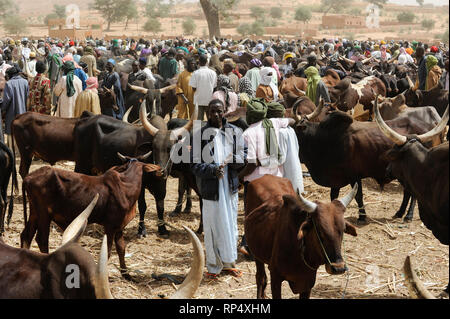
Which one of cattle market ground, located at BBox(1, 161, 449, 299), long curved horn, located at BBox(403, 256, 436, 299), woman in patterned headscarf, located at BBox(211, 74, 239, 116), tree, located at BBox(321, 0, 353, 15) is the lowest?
cattle market ground, located at BBox(1, 161, 449, 299)

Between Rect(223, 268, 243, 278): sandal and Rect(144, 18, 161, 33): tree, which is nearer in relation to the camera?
Rect(223, 268, 243, 278): sandal

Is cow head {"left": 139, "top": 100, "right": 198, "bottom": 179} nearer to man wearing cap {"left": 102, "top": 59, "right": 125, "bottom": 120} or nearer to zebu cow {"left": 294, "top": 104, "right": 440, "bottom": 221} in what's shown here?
zebu cow {"left": 294, "top": 104, "right": 440, "bottom": 221}

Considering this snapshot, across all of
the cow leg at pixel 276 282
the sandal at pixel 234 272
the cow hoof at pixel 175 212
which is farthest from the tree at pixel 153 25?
the cow leg at pixel 276 282

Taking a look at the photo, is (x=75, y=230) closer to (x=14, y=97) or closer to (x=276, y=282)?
(x=276, y=282)

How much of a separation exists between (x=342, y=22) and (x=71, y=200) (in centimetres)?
6677

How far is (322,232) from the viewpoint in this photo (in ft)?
13.5

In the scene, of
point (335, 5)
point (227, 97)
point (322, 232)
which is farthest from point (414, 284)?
point (335, 5)

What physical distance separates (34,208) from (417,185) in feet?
12.7

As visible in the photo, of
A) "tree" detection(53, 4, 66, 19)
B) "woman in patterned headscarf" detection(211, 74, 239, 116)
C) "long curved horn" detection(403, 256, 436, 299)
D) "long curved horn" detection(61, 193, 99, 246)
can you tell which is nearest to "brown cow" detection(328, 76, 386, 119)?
"woman in patterned headscarf" detection(211, 74, 239, 116)

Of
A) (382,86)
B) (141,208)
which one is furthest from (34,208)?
(382,86)

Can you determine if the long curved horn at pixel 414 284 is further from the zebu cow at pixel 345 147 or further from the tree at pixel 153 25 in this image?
the tree at pixel 153 25

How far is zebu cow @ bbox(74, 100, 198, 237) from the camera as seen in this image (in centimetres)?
719

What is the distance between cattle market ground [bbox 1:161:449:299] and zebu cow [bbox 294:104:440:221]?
630 mm

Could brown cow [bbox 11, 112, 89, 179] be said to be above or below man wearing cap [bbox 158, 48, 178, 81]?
below
